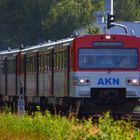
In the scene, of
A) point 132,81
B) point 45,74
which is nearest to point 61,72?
point 132,81

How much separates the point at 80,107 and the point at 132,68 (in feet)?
6.72

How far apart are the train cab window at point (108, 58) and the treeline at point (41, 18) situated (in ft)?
170

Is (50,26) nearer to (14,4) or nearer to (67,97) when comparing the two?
(14,4)

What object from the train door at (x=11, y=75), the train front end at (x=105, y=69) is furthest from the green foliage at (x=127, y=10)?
the train front end at (x=105, y=69)

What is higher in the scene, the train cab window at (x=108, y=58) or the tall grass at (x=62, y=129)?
the train cab window at (x=108, y=58)

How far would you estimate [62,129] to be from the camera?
17.6 meters

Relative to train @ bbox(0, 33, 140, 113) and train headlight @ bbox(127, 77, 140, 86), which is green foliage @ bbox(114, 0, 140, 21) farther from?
train headlight @ bbox(127, 77, 140, 86)

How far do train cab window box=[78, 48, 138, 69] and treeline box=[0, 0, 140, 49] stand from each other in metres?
52.0

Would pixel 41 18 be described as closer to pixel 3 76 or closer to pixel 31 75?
pixel 3 76

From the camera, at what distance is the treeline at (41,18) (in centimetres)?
8194

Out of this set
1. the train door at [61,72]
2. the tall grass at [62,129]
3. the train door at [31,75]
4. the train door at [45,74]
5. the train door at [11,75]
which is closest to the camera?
the tall grass at [62,129]

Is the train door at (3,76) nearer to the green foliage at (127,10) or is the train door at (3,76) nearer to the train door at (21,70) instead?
the train door at (21,70)

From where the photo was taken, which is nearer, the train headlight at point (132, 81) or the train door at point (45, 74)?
the train headlight at point (132, 81)

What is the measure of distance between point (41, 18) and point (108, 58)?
60.0m
